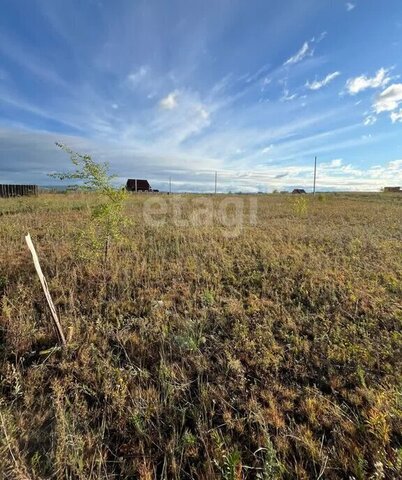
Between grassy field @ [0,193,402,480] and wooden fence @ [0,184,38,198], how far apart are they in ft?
59.4

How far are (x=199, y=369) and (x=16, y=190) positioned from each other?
22718 millimetres

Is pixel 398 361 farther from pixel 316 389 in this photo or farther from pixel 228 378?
pixel 228 378

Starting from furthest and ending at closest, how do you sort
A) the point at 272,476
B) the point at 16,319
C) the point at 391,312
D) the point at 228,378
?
the point at 391,312 → the point at 16,319 → the point at 228,378 → the point at 272,476

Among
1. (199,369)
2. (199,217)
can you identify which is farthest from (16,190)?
(199,369)

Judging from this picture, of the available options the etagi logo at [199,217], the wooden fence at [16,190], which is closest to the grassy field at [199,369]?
the etagi logo at [199,217]

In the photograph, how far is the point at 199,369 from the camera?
2582mm

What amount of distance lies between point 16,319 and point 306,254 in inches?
202

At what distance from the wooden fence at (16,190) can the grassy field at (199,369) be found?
18107mm

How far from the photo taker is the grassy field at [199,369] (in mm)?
1794

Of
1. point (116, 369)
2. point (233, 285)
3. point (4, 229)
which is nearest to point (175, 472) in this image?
point (116, 369)

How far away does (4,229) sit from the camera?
22.1 feet

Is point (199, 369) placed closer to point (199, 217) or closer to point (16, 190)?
point (199, 217)

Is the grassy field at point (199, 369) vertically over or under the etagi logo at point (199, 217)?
under

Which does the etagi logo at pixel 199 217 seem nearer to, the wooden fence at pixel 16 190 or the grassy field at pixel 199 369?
the grassy field at pixel 199 369
